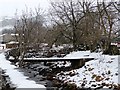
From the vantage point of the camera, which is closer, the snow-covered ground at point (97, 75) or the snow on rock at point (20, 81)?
the snow on rock at point (20, 81)

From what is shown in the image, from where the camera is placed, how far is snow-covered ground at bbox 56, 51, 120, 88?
66.6ft

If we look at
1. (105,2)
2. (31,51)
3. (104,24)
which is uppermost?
(105,2)

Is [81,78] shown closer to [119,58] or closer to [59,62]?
[119,58]

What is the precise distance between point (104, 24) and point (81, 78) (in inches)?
664

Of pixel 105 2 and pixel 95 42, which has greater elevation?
pixel 105 2

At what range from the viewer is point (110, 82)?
19.9 meters

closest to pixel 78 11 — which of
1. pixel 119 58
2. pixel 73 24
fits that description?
pixel 73 24

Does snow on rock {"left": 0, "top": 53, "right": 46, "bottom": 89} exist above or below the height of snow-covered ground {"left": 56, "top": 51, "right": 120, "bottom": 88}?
above

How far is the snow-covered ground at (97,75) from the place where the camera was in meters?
20.3

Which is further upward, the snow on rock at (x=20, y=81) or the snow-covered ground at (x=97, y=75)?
the snow on rock at (x=20, y=81)

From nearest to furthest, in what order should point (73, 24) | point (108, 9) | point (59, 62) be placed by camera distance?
point (59, 62) < point (108, 9) < point (73, 24)

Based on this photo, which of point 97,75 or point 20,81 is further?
point 97,75

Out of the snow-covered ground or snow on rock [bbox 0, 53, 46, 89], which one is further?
the snow-covered ground

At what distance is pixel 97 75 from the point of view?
2298cm
